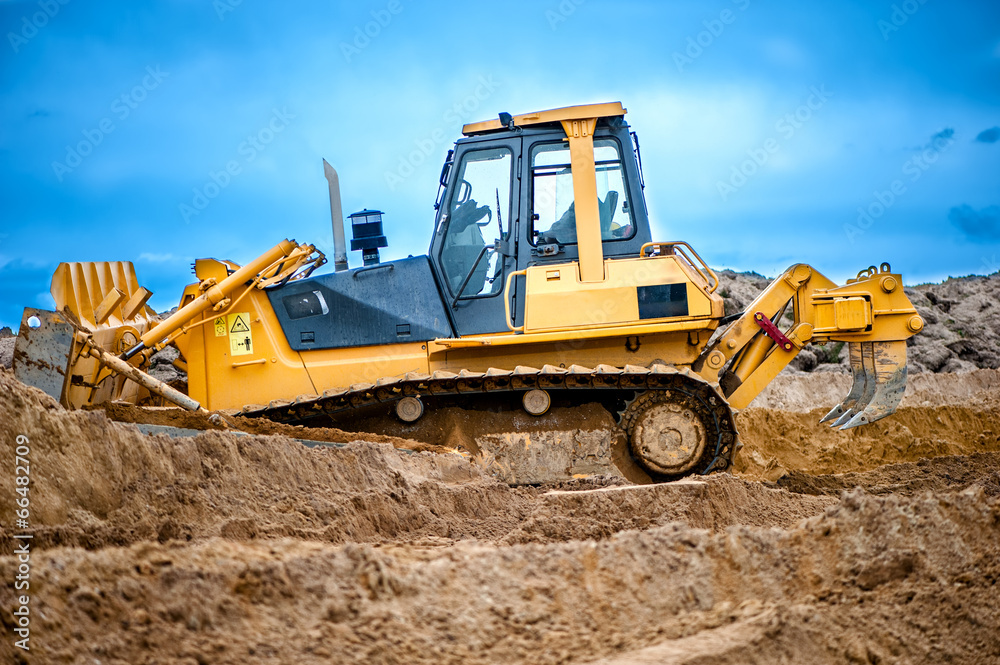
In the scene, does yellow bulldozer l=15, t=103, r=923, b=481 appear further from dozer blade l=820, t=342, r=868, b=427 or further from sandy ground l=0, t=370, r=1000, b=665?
sandy ground l=0, t=370, r=1000, b=665

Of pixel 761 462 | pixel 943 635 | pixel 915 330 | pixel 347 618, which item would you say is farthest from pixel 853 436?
pixel 347 618

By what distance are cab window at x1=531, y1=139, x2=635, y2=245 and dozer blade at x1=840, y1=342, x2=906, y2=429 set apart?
7.98 ft

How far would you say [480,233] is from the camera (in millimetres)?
6957

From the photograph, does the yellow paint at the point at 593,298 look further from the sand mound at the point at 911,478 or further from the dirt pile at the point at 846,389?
the dirt pile at the point at 846,389

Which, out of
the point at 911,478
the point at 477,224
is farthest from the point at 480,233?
the point at 911,478

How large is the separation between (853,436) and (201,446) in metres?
7.48

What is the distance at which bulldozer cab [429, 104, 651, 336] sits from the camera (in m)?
6.86

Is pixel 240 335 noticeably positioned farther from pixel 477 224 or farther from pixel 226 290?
pixel 477 224

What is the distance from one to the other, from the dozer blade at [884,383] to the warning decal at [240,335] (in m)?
5.22

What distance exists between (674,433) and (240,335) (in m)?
3.86

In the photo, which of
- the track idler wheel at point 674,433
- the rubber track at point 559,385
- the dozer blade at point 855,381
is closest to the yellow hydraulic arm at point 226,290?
the rubber track at point 559,385

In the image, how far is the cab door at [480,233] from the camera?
688cm

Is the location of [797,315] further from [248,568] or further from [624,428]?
[248,568]

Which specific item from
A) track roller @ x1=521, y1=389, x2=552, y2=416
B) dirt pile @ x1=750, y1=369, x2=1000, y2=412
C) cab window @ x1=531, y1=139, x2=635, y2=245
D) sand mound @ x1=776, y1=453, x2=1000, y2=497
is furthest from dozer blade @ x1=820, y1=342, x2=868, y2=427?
dirt pile @ x1=750, y1=369, x2=1000, y2=412
